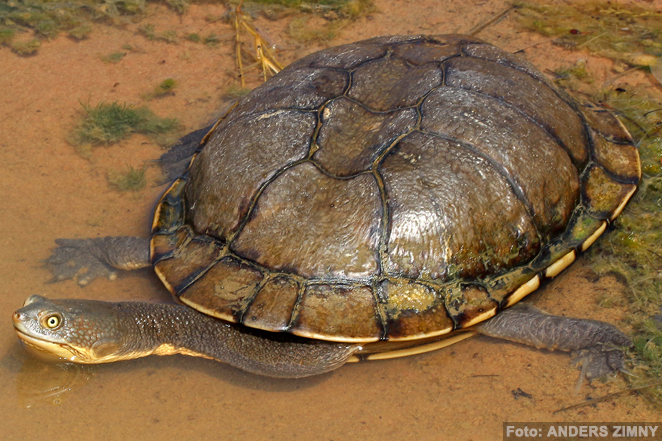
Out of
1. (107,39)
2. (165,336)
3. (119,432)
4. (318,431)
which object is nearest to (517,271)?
(318,431)

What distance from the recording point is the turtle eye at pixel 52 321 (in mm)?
3396

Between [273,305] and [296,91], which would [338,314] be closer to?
[273,305]

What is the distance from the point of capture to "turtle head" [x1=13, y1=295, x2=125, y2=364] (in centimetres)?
339

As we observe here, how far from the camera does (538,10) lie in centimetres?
624

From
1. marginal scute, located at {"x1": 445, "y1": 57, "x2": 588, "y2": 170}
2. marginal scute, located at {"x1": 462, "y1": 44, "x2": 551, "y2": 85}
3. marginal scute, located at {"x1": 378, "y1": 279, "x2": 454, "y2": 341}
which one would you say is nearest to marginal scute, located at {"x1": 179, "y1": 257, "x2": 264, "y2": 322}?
marginal scute, located at {"x1": 378, "y1": 279, "x2": 454, "y2": 341}

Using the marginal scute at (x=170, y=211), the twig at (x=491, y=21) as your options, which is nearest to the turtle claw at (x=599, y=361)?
the marginal scute at (x=170, y=211)

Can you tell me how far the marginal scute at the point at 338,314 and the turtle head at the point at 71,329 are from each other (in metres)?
1.42

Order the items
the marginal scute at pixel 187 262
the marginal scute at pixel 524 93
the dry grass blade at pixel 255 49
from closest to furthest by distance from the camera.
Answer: the marginal scute at pixel 187 262 → the marginal scute at pixel 524 93 → the dry grass blade at pixel 255 49

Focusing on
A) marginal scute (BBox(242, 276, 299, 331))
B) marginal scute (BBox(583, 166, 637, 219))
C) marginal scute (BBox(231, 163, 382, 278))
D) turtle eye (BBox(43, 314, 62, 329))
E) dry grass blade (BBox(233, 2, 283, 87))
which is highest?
dry grass blade (BBox(233, 2, 283, 87))

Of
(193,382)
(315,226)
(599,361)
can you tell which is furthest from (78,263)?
(599,361)

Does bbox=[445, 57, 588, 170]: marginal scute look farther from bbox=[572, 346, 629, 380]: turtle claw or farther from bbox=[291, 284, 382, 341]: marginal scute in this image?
bbox=[291, 284, 382, 341]: marginal scute

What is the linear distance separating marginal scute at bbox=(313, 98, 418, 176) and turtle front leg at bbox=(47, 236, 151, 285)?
1.71 m

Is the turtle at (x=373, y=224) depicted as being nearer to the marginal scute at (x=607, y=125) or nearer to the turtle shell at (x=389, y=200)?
the turtle shell at (x=389, y=200)

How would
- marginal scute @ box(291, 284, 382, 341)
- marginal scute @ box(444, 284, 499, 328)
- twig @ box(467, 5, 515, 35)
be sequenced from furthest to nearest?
twig @ box(467, 5, 515, 35) → marginal scute @ box(444, 284, 499, 328) → marginal scute @ box(291, 284, 382, 341)
